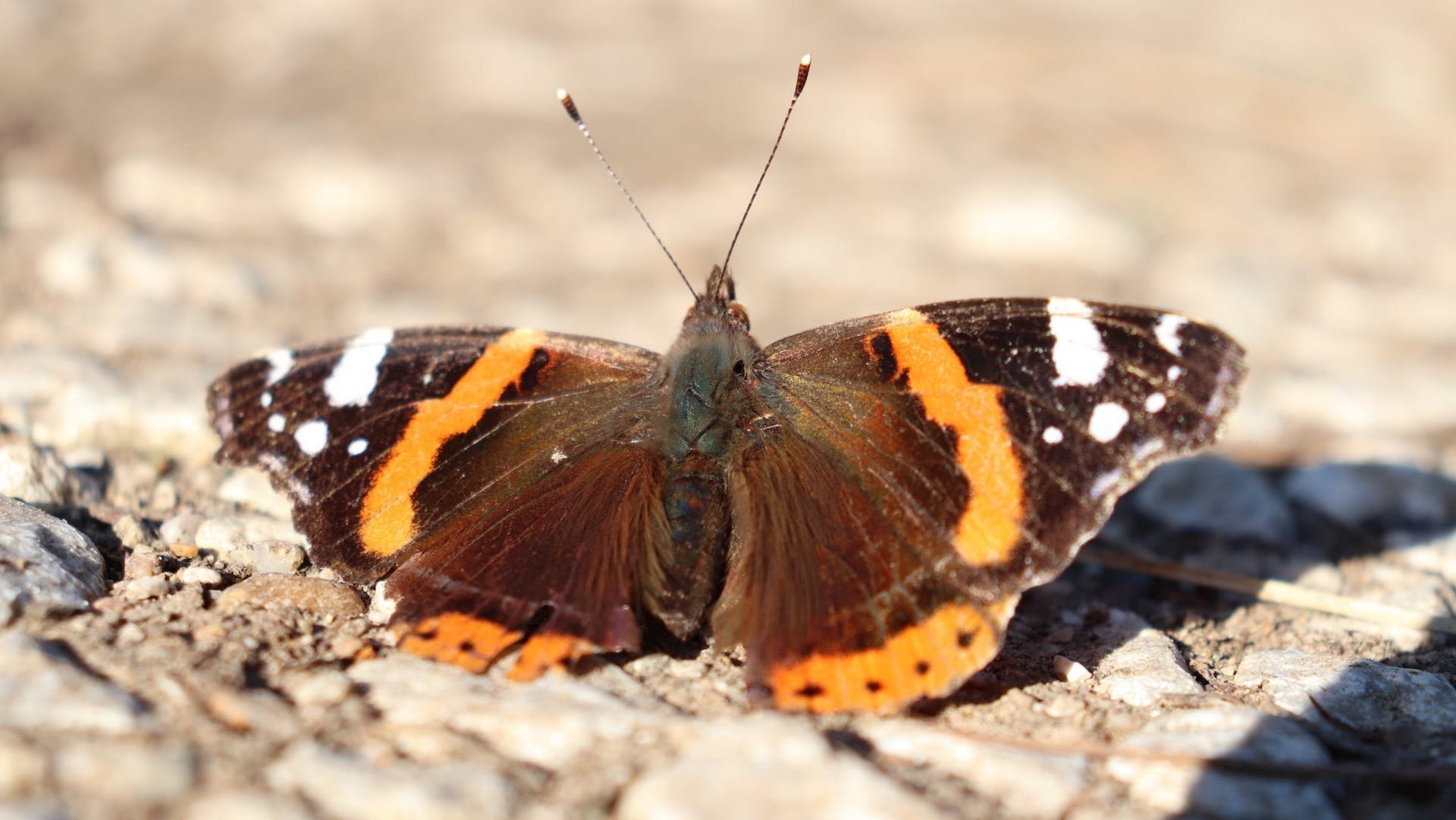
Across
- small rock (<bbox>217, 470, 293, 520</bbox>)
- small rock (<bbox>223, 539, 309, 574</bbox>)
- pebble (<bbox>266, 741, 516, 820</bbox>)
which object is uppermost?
small rock (<bbox>217, 470, 293, 520</bbox>)

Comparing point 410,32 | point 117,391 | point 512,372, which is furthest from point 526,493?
point 410,32

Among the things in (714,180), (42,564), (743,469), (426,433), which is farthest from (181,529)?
(714,180)

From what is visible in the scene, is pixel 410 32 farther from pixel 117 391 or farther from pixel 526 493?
pixel 526 493

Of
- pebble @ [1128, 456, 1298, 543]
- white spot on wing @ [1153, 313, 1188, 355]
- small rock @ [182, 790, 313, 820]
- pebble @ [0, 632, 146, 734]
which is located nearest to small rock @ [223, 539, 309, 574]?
pebble @ [0, 632, 146, 734]

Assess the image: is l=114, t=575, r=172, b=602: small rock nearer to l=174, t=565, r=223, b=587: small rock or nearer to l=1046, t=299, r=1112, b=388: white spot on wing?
l=174, t=565, r=223, b=587: small rock

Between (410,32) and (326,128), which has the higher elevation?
(410,32)

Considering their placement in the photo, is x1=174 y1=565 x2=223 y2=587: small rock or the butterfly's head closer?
x1=174 y1=565 x2=223 y2=587: small rock
